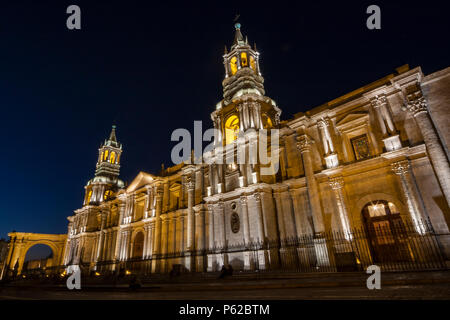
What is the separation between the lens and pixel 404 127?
46.6 ft

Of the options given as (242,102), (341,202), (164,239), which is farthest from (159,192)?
(341,202)

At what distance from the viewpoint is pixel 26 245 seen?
45656 millimetres

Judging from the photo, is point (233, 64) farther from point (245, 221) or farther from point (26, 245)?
point (26, 245)

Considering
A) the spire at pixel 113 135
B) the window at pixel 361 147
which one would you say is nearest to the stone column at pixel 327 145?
the window at pixel 361 147

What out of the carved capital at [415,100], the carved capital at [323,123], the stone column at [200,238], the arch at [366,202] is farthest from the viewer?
the stone column at [200,238]

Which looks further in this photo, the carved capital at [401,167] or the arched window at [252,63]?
the arched window at [252,63]

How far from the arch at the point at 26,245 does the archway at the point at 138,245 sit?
26.5 m

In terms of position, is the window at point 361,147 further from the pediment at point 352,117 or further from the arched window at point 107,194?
the arched window at point 107,194

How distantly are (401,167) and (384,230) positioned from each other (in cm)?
379

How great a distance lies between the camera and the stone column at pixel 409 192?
12273 mm

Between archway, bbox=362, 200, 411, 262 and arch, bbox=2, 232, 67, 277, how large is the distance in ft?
176

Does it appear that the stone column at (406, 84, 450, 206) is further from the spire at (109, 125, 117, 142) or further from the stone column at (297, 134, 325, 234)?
the spire at (109, 125, 117, 142)

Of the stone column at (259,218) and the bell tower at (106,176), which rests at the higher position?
the bell tower at (106,176)
